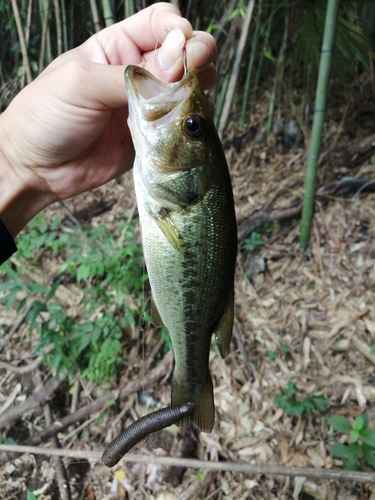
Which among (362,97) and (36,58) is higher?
(36,58)

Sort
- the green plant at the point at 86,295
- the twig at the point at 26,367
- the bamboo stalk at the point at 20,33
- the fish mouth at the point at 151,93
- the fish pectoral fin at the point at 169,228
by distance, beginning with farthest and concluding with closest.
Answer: the bamboo stalk at the point at 20,33 < the twig at the point at 26,367 < the green plant at the point at 86,295 < the fish pectoral fin at the point at 169,228 < the fish mouth at the point at 151,93

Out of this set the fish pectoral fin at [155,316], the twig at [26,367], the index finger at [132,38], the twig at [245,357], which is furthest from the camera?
the twig at [26,367]

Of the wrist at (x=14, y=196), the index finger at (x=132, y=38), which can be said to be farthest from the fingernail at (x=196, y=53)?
the wrist at (x=14, y=196)

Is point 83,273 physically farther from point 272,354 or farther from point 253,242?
point 272,354

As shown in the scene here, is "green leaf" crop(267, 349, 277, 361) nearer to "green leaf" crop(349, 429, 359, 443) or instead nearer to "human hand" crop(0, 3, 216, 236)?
"green leaf" crop(349, 429, 359, 443)

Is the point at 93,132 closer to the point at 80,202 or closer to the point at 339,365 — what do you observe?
the point at 339,365

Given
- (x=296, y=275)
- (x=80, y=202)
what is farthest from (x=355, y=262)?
(x=80, y=202)

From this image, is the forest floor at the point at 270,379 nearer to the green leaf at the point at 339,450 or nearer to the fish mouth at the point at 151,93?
the green leaf at the point at 339,450
